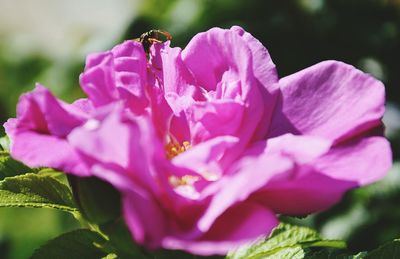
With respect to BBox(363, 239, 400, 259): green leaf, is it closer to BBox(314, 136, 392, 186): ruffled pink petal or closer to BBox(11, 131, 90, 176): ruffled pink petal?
BBox(314, 136, 392, 186): ruffled pink petal

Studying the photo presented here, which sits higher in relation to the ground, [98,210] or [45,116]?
[45,116]

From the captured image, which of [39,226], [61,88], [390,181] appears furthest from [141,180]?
[39,226]

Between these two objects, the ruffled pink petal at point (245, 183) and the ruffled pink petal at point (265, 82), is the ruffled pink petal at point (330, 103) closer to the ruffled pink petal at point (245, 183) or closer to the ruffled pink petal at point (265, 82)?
the ruffled pink petal at point (265, 82)

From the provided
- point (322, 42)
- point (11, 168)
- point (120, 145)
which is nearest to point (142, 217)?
point (120, 145)

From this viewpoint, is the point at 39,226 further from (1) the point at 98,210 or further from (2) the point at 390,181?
(1) the point at 98,210

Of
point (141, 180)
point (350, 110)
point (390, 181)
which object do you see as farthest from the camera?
point (390, 181)

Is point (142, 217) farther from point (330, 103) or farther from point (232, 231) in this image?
point (330, 103)
